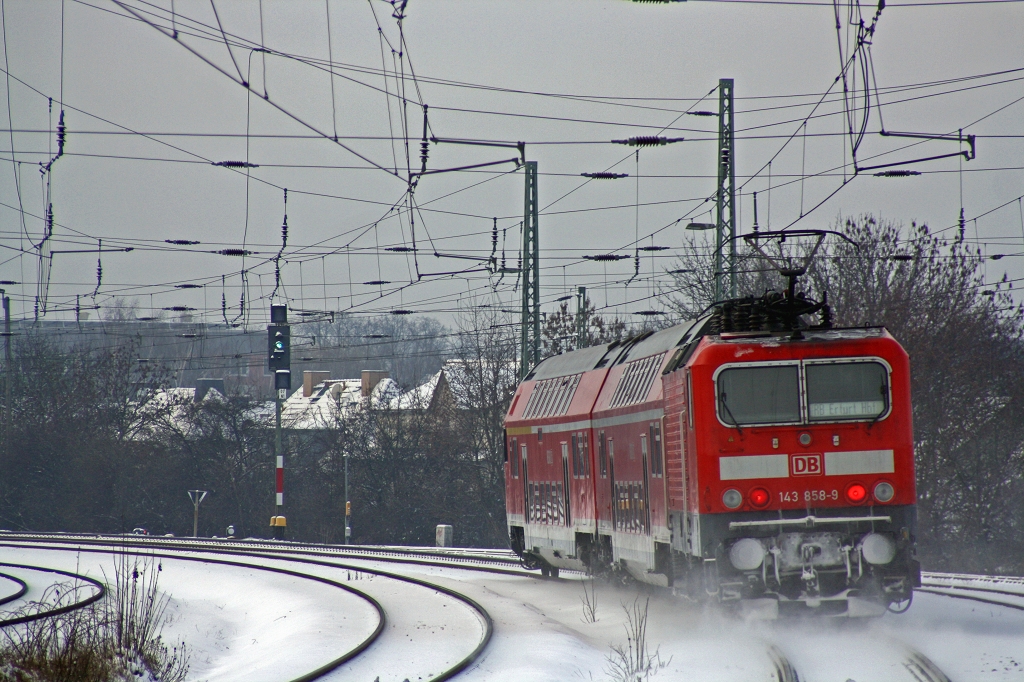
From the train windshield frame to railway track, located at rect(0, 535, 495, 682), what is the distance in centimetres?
364

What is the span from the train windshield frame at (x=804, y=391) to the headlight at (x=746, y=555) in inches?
47.6

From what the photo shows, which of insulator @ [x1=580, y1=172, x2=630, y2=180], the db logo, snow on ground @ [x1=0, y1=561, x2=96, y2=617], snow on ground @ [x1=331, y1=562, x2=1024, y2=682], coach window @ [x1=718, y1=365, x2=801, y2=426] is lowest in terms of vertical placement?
snow on ground @ [x1=0, y1=561, x2=96, y2=617]

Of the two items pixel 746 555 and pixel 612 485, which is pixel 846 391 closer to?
pixel 746 555

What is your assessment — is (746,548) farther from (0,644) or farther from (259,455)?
(259,455)

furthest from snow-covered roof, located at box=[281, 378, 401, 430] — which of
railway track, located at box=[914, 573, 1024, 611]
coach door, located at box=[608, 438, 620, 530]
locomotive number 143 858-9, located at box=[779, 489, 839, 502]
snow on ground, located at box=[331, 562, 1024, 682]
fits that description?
locomotive number 143 858-9, located at box=[779, 489, 839, 502]

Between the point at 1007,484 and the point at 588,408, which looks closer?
the point at 588,408

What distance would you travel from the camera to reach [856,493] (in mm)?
11289

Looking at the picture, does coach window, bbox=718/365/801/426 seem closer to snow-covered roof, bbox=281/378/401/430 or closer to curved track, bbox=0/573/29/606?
curved track, bbox=0/573/29/606

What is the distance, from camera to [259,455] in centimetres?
5184

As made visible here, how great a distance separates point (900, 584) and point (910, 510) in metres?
0.75

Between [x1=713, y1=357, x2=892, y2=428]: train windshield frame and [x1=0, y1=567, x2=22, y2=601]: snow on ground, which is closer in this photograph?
[x1=713, y1=357, x2=892, y2=428]: train windshield frame

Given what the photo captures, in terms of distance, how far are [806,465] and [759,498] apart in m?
0.60

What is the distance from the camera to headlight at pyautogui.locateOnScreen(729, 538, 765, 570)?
11.0 metres

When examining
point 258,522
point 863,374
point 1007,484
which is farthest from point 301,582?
point 258,522
